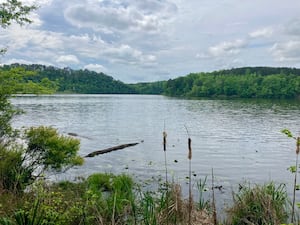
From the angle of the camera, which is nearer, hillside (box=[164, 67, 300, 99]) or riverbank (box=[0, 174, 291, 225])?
riverbank (box=[0, 174, 291, 225])

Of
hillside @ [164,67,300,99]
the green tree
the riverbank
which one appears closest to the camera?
the riverbank

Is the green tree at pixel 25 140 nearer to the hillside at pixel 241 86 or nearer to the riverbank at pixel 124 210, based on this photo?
the riverbank at pixel 124 210

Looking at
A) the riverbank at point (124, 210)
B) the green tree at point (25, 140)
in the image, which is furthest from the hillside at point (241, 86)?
the riverbank at point (124, 210)

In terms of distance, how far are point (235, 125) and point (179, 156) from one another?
20467 mm

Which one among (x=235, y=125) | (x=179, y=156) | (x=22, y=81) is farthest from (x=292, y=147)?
(x=22, y=81)

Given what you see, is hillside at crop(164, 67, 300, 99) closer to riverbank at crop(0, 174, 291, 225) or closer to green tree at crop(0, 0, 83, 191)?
green tree at crop(0, 0, 83, 191)

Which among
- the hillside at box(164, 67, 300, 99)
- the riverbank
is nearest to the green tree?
the riverbank

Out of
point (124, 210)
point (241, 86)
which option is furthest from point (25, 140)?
point (241, 86)

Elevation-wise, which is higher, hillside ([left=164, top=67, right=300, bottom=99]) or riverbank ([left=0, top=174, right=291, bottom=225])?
hillside ([left=164, top=67, right=300, bottom=99])

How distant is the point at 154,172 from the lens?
18.6m

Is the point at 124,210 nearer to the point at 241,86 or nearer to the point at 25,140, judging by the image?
the point at 25,140

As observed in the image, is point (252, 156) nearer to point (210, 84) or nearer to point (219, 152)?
point (219, 152)

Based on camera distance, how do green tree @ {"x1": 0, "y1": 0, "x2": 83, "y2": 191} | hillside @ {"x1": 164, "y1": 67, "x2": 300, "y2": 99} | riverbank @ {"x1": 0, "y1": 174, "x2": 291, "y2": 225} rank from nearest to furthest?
riverbank @ {"x1": 0, "y1": 174, "x2": 291, "y2": 225}, green tree @ {"x1": 0, "y1": 0, "x2": 83, "y2": 191}, hillside @ {"x1": 164, "y1": 67, "x2": 300, "y2": 99}

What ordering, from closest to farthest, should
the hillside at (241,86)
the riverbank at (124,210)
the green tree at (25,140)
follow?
the riverbank at (124,210)
the green tree at (25,140)
the hillside at (241,86)
